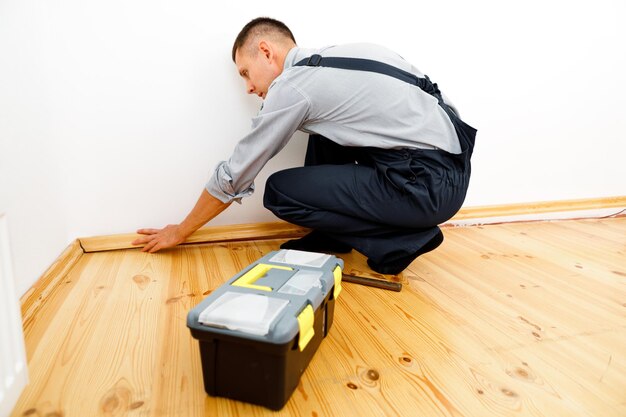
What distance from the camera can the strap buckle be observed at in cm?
117

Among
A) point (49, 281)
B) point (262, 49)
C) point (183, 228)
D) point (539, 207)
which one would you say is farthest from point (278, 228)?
point (539, 207)

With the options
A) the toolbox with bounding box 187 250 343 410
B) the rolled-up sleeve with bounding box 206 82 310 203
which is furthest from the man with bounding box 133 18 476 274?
the toolbox with bounding box 187 250 343 410

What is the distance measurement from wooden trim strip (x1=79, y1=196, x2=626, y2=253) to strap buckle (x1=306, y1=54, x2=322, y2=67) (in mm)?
681

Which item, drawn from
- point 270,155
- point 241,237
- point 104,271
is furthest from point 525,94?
point 104,271

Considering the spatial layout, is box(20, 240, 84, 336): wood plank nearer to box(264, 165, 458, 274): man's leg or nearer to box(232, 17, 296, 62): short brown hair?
box(264, 165, 458, 274): man's leg

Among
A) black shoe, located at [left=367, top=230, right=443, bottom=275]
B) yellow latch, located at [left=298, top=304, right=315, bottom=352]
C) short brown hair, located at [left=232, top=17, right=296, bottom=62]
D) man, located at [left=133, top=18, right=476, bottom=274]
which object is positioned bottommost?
black shoe, located at [left=367, top=230, right=443, bottom=275]

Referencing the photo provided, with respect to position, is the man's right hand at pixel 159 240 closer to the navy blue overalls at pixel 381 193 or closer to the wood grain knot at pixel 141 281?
the wood grain knot at pixel 141 281

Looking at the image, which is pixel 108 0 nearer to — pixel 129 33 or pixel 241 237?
pixel 129 33

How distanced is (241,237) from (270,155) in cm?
50

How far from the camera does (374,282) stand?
1.22 meters

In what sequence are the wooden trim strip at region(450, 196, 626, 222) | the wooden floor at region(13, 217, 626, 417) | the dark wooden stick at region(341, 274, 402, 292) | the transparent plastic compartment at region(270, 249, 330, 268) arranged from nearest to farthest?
the wooden floor at region(13, 217, 626, 417) < the transparent plastic compartment at region(270, 249, 330, 268) < the dark wooden stick at region(341, 274, 402, 292) < the wooden trim strip at region(450, 196, 626, 222)

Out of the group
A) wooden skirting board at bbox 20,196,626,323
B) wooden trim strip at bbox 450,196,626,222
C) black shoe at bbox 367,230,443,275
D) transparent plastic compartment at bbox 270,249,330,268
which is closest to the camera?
transparent plastic compartment at bbox 270,249,330,268

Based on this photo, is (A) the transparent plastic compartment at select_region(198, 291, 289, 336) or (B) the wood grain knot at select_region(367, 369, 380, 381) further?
(B) the wood grain knot at select_region(367, 369, 380, 381)

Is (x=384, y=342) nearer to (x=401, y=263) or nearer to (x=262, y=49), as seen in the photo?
(x=401, y=263)
